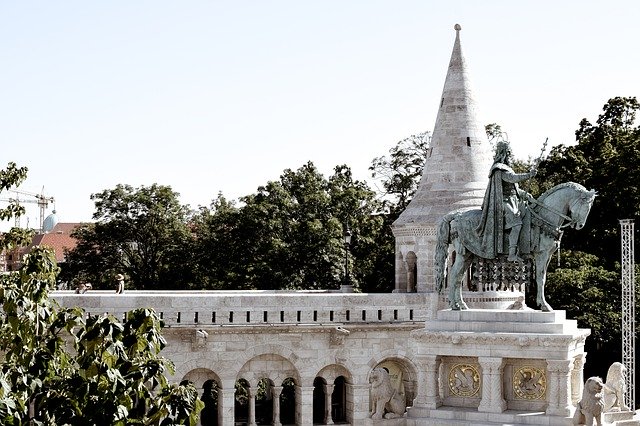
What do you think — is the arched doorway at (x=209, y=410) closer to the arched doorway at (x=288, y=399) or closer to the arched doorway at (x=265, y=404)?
the arched doorway at (x=265, y=404)

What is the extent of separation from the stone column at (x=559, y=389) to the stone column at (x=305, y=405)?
333 inches

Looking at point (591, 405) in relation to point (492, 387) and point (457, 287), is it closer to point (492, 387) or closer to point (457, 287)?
point (492, 387)

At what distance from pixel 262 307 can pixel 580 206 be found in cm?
886

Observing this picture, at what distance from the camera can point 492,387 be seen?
19172 mm

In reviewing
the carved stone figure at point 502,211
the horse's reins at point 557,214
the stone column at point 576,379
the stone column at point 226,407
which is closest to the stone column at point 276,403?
the stone column at point 226,407

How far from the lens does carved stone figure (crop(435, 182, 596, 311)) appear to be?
19.5m

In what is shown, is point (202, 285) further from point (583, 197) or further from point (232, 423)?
point (583, 197)

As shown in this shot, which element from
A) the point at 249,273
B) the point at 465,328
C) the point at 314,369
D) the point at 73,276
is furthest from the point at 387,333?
the point at 73,276

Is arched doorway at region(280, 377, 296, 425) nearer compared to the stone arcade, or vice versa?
the stone arcade

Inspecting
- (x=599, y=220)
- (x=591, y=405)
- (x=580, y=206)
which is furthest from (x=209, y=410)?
(x=599, y=220)

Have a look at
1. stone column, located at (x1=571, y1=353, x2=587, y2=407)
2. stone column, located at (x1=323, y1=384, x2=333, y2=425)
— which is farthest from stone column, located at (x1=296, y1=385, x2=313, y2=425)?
stone column, located at (x1=571, y1=353, x2=587, y2=407)

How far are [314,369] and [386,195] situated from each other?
1643 centimetres

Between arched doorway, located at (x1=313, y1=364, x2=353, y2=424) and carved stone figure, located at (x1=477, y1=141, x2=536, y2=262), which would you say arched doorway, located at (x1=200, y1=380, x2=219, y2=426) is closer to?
arched doorway, located at (x1=313, y1=364, x2=353, y2=424)

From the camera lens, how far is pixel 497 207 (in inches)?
779
